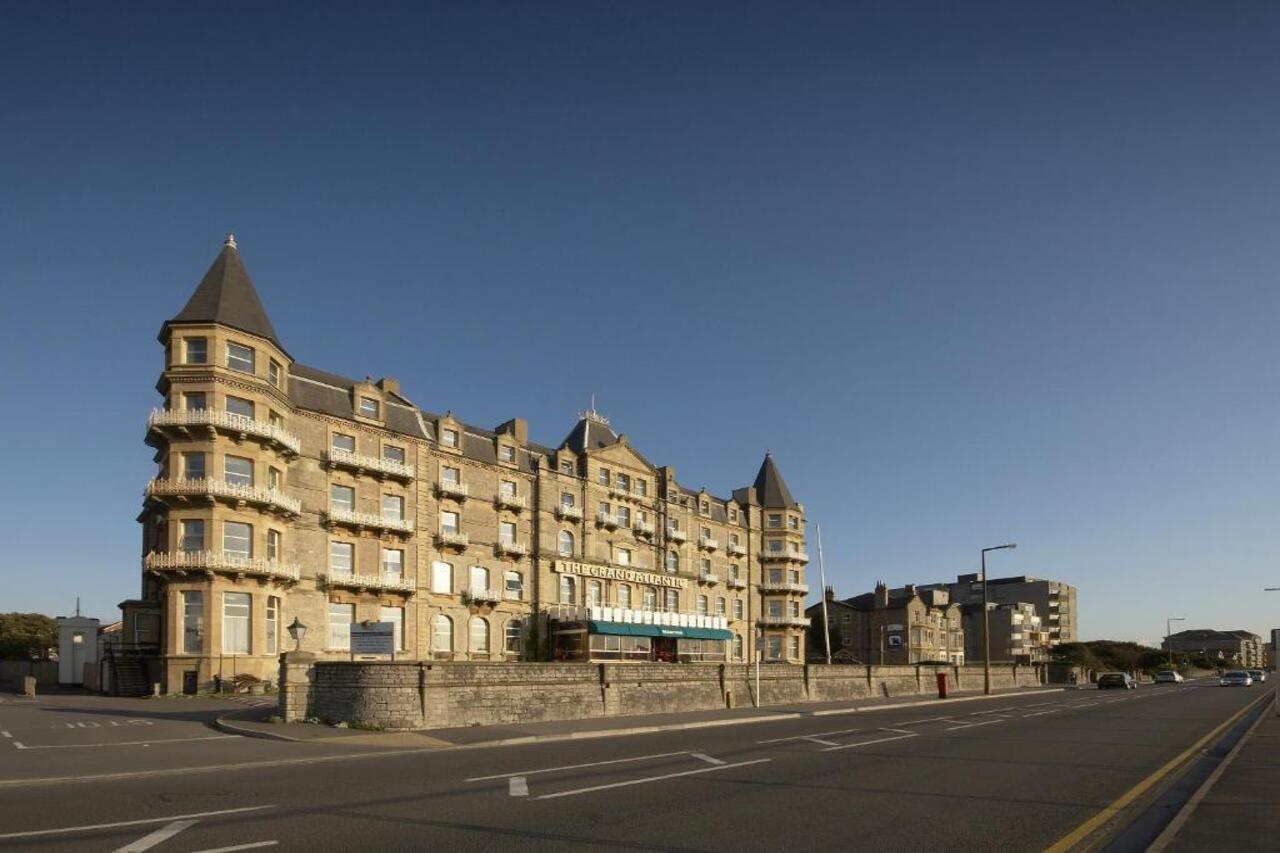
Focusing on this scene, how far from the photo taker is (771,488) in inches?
3435

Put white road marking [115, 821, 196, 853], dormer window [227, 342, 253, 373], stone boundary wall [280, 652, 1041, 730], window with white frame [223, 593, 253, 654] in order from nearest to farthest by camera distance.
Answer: white road marking [115, 821, 196, 853] → stone boundary wall [280, 652, 1041, 730] → window with white frame [223, 593, 253, 654] → dormer window [227, 342, 253, 373]

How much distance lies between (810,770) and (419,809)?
7969mm

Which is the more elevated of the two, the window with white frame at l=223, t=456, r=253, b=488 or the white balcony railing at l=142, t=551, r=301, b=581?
the window with white frame at l=223, t=456, r=253, b=488

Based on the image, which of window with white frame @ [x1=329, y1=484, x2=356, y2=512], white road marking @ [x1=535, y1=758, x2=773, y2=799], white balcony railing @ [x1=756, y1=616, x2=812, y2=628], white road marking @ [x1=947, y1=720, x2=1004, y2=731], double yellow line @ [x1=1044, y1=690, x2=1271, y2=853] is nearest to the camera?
double yellow line @ [x1=1044, y1=690, x2=1271, y2=853]

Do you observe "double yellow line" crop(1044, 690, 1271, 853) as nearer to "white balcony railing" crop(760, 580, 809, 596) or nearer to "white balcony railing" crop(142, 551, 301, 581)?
"white balcony railing" crop(142, 551, 301, 581)

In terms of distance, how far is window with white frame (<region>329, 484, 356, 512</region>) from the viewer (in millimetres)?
52031

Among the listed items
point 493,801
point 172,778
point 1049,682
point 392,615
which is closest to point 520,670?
point 172,778

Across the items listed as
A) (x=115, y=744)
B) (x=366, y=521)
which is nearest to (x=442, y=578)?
(x=366, y=521)

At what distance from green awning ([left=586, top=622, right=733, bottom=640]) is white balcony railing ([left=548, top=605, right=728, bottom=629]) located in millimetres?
252

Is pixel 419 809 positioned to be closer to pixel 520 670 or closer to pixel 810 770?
pixel 810 770

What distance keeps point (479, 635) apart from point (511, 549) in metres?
5.68

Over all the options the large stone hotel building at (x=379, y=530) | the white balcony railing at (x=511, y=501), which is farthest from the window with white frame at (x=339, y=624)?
the white balcony railing at (x=511, y=501)

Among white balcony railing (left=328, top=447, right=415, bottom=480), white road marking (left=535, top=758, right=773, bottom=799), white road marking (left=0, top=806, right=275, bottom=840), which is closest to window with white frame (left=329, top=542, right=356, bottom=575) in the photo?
white balcony railing (left=328, top=447, right=415, bottom=480)

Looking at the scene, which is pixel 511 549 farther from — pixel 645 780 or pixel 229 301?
pixel 645 780
